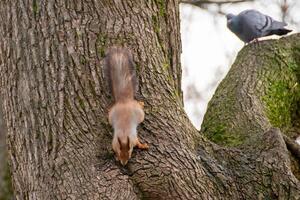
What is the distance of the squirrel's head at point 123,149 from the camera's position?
2.75 m

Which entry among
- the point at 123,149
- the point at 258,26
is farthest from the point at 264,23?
the point at 123,149

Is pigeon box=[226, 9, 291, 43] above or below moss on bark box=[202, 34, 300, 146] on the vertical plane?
above

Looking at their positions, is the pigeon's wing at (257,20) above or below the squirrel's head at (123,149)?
above

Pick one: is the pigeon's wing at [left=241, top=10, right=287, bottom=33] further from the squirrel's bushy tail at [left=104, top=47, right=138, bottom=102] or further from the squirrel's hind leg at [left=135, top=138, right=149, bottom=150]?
the squirrel's hind leg at [left=135, top=138, right=149, bottom=150]

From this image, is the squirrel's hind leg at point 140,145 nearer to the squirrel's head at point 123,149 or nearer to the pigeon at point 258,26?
the squirrel's head at point 123,149

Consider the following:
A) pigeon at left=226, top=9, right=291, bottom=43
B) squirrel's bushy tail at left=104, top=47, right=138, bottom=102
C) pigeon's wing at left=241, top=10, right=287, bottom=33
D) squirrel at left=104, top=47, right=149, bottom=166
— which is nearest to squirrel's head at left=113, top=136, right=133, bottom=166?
squirrel at left=104, top=47, right=149, bottom=166

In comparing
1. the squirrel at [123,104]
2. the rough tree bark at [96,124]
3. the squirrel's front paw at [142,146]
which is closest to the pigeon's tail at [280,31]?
the rough tree bark at [96,124]

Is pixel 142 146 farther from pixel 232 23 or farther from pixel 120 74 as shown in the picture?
pixel 232 23

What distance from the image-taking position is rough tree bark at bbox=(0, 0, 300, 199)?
282 cm

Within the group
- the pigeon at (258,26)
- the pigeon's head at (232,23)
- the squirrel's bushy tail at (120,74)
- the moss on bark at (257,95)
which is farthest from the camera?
the pigeon's head at (232,23)

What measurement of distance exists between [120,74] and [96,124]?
0.23 metres

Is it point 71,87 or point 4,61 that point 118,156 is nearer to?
point 71,87

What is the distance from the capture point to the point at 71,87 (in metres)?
2.92

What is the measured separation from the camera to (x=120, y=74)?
287cm
